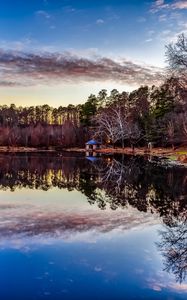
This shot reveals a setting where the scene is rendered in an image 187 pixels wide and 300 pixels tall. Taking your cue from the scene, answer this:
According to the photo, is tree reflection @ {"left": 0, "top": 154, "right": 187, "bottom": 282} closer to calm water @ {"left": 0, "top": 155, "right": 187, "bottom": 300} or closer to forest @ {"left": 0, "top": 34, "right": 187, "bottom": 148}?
calm water @ {"left": 0, "top": 155, "right": 187, "bottom": 300}

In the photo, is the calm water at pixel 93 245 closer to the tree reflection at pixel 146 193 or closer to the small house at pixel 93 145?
the tree reflection at pixel 146 193

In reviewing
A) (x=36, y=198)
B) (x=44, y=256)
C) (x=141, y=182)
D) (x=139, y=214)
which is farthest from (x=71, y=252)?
(x=141, y=182)

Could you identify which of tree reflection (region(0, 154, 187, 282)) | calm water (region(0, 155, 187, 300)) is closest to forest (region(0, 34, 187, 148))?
tree reflection (region(0, 154, 187, 282))

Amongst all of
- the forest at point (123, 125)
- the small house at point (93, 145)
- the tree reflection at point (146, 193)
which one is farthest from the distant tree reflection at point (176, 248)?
the small house at point (93, 145)

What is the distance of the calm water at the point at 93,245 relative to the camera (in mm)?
6859

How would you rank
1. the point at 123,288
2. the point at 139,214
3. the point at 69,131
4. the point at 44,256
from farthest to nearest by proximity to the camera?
the point at 69,131 < the point at 139,214 < the point at 44,256 < the point at 123,288

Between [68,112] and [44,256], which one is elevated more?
[68,112]

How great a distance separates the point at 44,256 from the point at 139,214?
545 centimetres

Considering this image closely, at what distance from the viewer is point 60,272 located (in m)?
7.54

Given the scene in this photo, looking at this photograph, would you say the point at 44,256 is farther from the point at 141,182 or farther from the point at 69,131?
the point at 69,131

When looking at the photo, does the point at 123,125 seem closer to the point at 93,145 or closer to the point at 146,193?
the point at 93,145

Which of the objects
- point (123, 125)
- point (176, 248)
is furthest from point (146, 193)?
point (123, 125)

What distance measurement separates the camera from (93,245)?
30.8 feet

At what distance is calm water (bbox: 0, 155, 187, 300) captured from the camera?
22.5 feet
